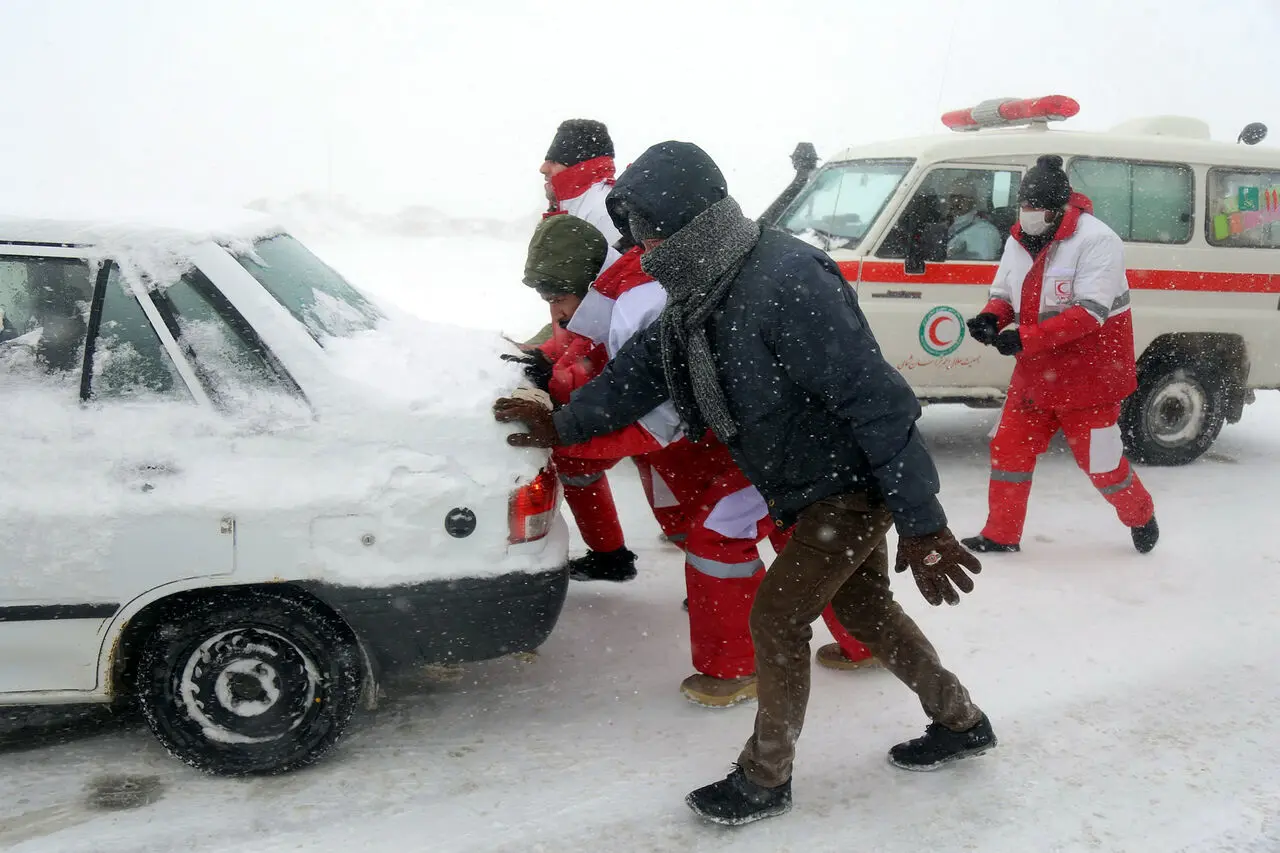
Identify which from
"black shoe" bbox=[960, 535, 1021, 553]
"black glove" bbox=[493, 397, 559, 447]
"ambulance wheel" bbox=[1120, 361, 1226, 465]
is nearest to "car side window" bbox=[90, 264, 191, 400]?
"black glove" bbox=[493, 397, 559, 447]

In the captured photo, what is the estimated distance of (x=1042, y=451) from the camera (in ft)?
16.7

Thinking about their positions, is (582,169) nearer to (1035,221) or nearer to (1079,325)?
(1035,221)

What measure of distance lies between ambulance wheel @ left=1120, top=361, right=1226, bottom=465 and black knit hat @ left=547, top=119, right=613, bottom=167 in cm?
404

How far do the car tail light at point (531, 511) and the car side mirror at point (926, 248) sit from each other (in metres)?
3.75

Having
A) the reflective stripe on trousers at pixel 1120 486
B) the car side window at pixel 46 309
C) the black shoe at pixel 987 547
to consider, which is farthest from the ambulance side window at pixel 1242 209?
the car side window at pixel 46 309

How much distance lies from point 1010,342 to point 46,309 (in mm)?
3955

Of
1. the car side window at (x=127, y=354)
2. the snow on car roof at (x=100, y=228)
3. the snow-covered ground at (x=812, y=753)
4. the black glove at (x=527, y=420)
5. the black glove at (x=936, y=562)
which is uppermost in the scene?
the snow on car roof at (x=100, y=228)

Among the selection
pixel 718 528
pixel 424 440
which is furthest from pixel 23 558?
pixel 718 528

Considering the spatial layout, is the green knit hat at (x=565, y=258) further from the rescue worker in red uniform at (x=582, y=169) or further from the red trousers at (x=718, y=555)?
the rescue worker in red uniform at (x=582, y=169)

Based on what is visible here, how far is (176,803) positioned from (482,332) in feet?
6.40

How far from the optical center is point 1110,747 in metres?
3.46

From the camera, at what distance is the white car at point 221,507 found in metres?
2.92

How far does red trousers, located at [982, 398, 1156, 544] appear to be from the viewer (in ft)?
16.2

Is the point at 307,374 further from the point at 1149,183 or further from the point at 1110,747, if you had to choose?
the point at 1149,183
